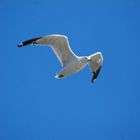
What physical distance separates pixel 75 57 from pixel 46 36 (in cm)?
125

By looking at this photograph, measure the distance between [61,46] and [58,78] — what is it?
940 millimetres

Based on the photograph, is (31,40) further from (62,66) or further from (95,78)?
(95,78)

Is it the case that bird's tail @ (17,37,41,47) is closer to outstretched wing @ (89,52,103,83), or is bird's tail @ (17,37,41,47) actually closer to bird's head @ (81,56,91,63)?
bird's head @ (81,56,91,63)

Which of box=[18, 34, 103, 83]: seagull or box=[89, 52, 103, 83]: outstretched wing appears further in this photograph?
box=[89, 52, 103, 83]: outstretched wing

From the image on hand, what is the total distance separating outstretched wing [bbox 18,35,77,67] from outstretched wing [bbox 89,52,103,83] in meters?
0.84

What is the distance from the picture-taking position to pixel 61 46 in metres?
17.8

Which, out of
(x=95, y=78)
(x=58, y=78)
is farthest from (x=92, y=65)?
(x=58, y=78)

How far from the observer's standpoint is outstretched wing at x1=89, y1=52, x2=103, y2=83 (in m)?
18.6

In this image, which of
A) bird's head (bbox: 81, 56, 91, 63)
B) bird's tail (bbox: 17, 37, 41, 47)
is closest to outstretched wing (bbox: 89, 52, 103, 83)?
bird's head (bbox: 81, 56, 91, 63)

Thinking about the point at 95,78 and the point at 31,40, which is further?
the point at 95,78

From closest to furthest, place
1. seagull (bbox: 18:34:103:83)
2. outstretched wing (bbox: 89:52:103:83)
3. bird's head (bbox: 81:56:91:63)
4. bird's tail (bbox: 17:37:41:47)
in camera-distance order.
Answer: bird's tail (bbox: 17:37:41:47), seagull (bbox: 18:34:103:83), bird's head (bbox: 81:56:91:63), outstretched wing (bbox: 89:52:103:83)

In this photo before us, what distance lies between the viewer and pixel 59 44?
17.7 meters

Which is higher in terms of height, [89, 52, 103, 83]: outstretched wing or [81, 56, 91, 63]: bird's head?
[89, 52, 103, 83]: outstretched wing

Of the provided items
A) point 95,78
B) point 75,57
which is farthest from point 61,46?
point 95,78
